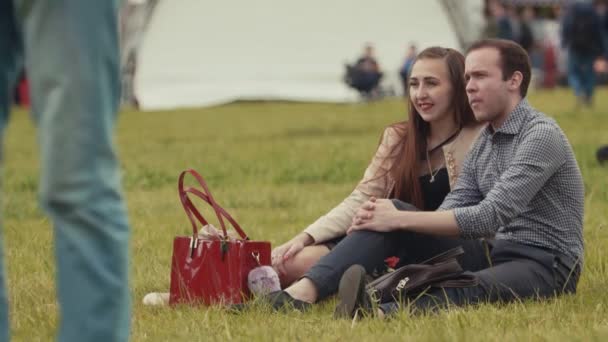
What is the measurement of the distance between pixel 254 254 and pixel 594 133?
374 inches

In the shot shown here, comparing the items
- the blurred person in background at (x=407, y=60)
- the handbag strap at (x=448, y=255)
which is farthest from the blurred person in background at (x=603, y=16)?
the handbag strap at (x=448, y=255)

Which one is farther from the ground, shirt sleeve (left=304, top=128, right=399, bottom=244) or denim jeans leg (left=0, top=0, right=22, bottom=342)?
denim jeans leg (left=0, top=0, right=22, bottom=342)

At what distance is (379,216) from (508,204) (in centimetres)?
47

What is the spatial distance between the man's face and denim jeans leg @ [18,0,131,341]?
2272mm

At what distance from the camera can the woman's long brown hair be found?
5441mm

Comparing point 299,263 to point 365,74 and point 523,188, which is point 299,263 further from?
point 365,74

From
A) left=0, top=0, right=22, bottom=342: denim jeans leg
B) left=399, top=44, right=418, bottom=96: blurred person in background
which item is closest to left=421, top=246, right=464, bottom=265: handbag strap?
left=0, top=0, right=22, bottom=342: denim jeans leg

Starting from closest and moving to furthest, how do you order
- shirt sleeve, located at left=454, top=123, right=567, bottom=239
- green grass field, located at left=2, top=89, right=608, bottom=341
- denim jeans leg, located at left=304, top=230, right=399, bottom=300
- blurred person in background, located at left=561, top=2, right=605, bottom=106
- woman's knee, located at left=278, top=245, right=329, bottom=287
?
green grass field, located at left=2, top=89, right=608, bottom=341, shirt sleeve, located at left=454, top=123, right=567, bottom=239, denim jeans leg, located at left=304, top=230, right=399, bottom=300, woman's knee, located at left=278, top=245, right=329, bottom=287, blurred person in background, located at left=561, top=2, right=605, bottom=106

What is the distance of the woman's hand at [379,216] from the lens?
487 centimetres

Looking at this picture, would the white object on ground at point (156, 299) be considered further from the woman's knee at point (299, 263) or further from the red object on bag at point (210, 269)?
the woman's knee at point (299, 263)

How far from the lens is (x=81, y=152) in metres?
2.78

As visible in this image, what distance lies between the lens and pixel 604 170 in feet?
32.8

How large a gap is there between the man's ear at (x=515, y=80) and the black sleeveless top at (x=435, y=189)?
2.00 feet

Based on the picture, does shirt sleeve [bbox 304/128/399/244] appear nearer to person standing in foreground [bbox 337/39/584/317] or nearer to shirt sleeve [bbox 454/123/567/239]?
person standing in foreground [bbox 337/39/584/317]
